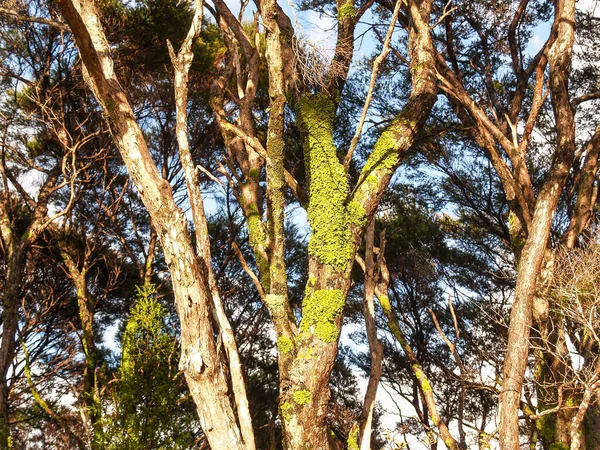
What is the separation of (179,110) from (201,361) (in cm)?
199

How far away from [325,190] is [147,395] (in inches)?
140

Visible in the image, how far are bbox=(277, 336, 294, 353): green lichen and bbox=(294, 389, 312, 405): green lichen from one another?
1.30 feet

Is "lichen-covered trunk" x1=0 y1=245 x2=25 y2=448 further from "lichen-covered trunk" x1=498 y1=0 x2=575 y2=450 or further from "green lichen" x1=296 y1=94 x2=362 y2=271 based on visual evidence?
"lichen-covered trunk" x1=498 y1=0 x2=575 y2=450

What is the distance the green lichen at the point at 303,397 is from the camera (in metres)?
4.29

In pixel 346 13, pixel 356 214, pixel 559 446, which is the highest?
pixel 346 13

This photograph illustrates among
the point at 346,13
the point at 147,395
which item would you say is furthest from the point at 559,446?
the point at 346,13

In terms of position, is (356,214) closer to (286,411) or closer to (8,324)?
(286,411)

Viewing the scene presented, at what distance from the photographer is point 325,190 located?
16.4ft

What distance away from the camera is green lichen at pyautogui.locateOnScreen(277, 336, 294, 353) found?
4.61 meters

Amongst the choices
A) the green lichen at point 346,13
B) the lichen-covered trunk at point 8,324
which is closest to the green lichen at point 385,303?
the green lichen at point 346,13

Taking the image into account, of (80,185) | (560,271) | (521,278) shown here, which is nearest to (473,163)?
(560,271)

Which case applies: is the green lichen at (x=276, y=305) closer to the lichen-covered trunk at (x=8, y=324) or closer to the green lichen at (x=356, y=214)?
the green lichen at (x=356, y=214)

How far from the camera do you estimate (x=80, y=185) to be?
935cm

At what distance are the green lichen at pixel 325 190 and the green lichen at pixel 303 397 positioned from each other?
38.4 inches
